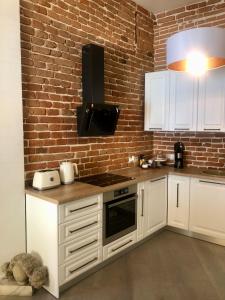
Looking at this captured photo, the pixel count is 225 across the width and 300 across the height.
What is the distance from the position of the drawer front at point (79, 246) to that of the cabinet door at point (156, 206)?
0.85m

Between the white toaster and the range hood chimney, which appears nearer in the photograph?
the white toaster

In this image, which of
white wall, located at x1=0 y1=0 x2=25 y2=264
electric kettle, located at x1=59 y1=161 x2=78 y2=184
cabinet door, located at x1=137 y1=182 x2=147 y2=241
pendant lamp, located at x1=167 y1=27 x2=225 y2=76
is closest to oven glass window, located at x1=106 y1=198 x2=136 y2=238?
cabinet door, located at x1=137 y1=182 x2=147 y2=241

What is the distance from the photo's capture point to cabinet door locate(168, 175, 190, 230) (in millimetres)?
3301

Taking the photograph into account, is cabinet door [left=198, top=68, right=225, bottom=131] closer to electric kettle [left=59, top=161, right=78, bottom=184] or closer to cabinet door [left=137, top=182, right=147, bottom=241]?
cabinet door [left=137, top=182, right=147, bottom=241]

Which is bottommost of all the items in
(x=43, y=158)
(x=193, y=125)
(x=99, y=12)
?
(x=43, y=158)

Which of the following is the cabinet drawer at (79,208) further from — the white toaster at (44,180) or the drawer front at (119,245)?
the drawer front at (119,245)

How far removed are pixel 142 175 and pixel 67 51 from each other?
1.68 metres

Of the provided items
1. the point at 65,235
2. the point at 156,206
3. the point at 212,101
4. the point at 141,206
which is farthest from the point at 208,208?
the point at 65,235

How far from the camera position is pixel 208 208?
3125 millimetres

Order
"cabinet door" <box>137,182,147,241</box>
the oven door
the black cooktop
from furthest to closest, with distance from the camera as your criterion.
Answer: "cabinet door" <box>137,182,147,241</box>
the black cooktop
the oven door

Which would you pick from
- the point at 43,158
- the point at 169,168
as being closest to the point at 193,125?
the point at 169,168

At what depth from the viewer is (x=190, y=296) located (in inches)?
84.6

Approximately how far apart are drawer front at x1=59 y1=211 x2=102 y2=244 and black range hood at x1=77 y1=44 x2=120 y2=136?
0.95 metres

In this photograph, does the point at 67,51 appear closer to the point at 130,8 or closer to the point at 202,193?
the point at 130,8
